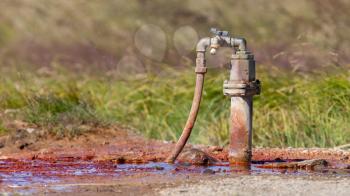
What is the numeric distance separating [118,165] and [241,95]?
1252 millimetres

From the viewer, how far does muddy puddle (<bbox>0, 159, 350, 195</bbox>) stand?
9453 mm

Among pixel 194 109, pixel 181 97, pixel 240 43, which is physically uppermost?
pixel 181 97

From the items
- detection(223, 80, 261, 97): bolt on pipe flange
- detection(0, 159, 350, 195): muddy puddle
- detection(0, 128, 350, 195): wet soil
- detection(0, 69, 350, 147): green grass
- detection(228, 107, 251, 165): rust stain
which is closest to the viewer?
detection(0, 128, 350, 195): wet soil

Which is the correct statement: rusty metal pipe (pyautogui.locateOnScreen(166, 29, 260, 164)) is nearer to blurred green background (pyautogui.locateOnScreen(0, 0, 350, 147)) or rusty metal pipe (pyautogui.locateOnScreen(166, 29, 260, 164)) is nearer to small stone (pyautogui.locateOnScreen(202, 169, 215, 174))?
small stone (pyautogui.locateOnScreen(202, 169, 215, 174))

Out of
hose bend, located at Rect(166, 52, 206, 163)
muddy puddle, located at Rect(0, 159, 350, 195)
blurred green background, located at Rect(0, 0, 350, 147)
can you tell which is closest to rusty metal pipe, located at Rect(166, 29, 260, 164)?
hose bend, located at Rect(166, 52, 206, 163)

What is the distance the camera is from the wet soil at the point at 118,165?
934cm

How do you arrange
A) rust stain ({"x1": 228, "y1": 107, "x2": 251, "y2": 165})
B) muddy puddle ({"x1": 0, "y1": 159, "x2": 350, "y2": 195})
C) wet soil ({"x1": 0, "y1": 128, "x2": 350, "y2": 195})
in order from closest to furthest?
wet soil ({"x1": 0, "y1": 128, "x2": 350, "y2": 195})
muddy puddle ({"x1": 0, "y1": 159, "x2": 350, "y2": 195})
rust stain ({"x1": 228, "y1": 107, "x2": 251, "y2": 165})

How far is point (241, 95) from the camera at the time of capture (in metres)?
9.91

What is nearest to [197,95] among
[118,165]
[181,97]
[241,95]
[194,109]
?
[194,109]

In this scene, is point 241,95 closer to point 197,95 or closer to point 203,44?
point 197,95

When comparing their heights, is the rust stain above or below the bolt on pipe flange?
below

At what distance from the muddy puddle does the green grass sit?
1893 mm

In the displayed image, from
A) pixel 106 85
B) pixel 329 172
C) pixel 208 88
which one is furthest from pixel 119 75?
pixel 329 172

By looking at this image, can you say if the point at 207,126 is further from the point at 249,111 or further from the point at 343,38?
the point at 343,38
